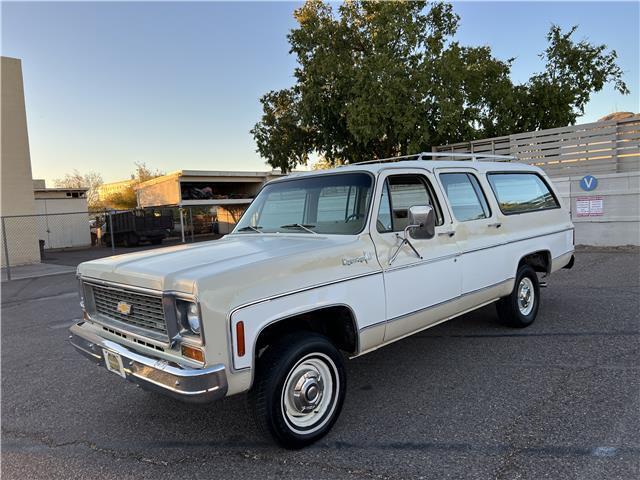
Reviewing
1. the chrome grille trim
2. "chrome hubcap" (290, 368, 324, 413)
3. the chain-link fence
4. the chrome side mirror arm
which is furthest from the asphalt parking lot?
the chain-link fence

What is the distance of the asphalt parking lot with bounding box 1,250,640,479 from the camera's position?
2.97 m

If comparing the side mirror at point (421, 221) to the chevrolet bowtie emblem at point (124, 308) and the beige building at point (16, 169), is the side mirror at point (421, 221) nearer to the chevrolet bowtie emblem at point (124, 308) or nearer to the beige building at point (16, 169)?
the chevrolet bowtie emblem at point (124, 308)

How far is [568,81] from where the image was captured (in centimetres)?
1819

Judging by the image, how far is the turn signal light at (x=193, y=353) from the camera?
2746 mm

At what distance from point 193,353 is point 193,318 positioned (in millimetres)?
213

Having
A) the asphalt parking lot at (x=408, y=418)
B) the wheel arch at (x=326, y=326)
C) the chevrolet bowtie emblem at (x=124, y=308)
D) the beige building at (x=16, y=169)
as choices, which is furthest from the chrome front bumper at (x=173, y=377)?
the beige building at (x=16, y=169)

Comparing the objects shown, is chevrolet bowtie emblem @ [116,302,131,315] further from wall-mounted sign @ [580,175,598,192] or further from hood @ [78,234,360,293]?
wall-mounted sign @ [580,175,598,192]

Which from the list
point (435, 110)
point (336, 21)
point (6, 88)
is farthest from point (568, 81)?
point (6, 88)

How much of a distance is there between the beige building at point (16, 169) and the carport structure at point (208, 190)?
9.97 m

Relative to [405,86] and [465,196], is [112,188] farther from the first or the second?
[465,196]

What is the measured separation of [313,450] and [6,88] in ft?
65.2

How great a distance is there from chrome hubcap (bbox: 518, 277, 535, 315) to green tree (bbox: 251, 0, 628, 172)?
1111 cm

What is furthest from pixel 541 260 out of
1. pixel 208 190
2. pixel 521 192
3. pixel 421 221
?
pixel 208 190

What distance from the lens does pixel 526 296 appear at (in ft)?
18.9
